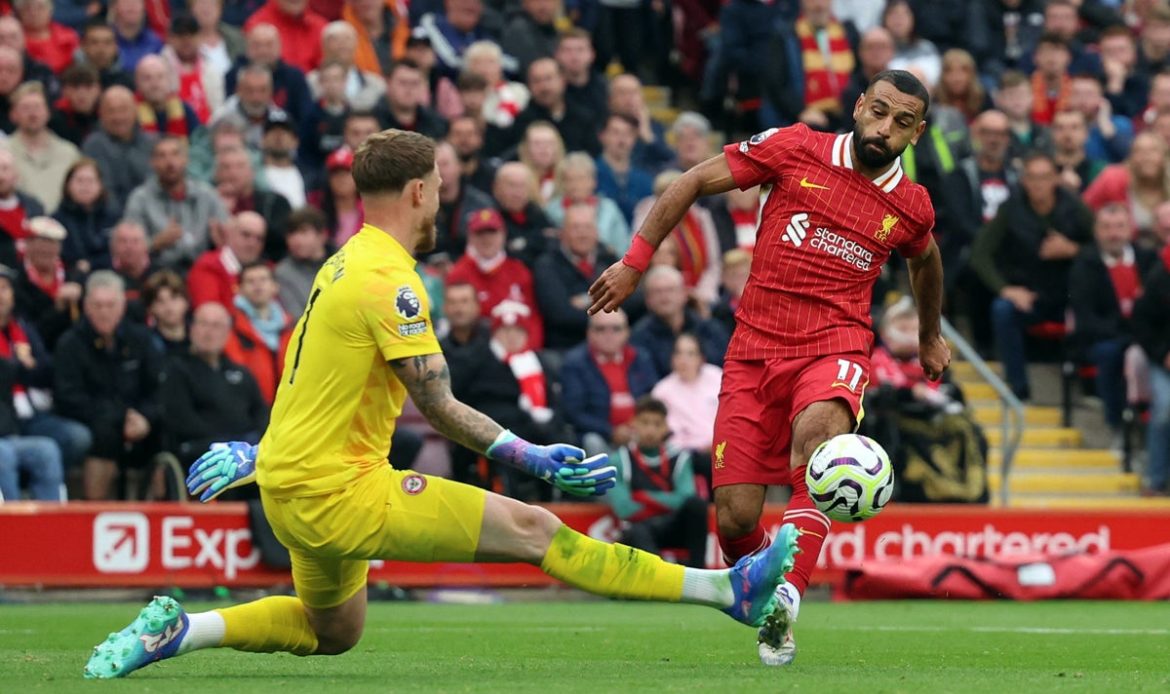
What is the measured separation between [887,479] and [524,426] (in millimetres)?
7484

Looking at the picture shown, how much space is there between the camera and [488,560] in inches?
294

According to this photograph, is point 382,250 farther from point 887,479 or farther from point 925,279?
point 925,279

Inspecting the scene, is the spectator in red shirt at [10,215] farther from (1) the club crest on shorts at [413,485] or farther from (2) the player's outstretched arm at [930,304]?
(1) the club crest on shorts at [413,485]

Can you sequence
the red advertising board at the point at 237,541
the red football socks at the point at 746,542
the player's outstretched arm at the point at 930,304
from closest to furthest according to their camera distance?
the red football socks at the point at 746,542
the player's outstretched arm at the point at 930,304
the red advertising board at the point at 237,541

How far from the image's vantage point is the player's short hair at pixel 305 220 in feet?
52.4

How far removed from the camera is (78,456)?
14.9 metres

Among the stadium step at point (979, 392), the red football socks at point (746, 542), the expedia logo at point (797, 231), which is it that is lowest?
the red football socks at point (746, 542)

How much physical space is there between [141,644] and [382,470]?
1103 millimetres

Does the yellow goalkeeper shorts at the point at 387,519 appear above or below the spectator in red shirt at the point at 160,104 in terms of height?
below

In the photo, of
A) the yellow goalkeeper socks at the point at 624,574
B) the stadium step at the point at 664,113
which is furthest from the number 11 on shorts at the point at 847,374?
the stadium step at the point at 664,113

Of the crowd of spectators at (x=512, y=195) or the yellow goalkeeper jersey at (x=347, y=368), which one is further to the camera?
the crowd of spectators at (x=512, y=195)

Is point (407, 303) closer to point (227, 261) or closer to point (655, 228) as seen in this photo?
point (655, 228)

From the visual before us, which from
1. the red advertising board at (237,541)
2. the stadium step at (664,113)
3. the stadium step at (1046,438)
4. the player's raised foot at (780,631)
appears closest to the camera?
the player's raised foot at (780,631)

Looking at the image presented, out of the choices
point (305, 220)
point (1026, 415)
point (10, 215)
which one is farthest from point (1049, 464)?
point (10, 215)
